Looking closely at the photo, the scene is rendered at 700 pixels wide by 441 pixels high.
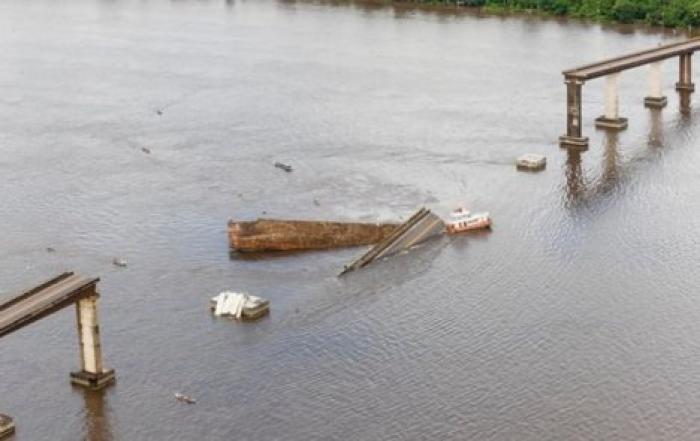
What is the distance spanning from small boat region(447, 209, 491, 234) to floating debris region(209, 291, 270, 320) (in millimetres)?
8697

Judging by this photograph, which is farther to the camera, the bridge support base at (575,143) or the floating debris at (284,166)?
the bridge support base at (575,143)

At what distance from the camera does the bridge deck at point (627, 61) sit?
51.9m

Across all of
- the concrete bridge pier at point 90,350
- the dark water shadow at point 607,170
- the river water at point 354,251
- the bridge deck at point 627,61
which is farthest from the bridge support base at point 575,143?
the concrete bridge pier at point 90,350

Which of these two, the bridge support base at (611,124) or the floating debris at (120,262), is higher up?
the bridge support base at (611,124)

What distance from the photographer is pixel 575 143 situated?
172 ft

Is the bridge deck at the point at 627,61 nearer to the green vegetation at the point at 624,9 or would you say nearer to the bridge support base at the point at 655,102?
the bridge support base at the point at 655,102

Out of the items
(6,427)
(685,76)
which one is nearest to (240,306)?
(6,427)

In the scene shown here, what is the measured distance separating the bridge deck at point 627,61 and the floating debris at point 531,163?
505 cm

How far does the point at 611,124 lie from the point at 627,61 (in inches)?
117

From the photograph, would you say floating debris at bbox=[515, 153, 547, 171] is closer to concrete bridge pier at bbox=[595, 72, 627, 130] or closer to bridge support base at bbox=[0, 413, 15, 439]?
concrete bridge pier at bbox=[595, 72, 627, 130]

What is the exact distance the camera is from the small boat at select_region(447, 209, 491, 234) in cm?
4019

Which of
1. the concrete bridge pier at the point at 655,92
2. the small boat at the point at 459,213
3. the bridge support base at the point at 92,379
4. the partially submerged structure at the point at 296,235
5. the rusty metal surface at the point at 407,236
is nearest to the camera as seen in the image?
the bridge support base at the point at 92,379

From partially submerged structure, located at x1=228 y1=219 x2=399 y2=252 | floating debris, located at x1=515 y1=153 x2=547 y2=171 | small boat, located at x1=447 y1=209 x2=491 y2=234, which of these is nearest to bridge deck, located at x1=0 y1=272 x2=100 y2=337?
partially submerged structure, located at x1=228 y1=219 x2=399 y2=252

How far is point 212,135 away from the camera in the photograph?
179 feet
